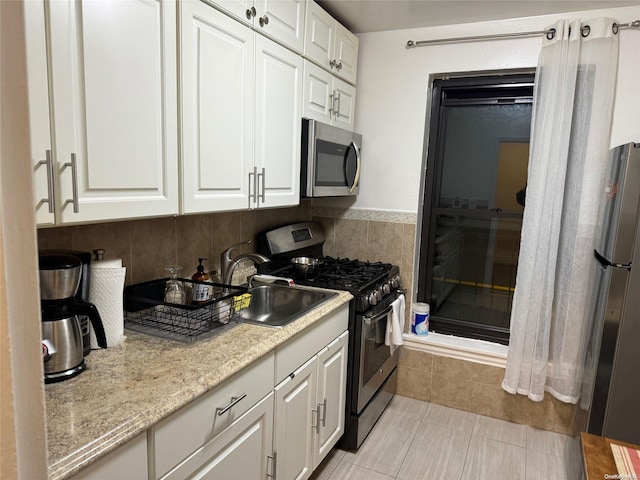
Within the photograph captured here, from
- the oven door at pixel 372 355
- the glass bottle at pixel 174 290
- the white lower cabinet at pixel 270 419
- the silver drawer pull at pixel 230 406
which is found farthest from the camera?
the oven door at pixel 372 355

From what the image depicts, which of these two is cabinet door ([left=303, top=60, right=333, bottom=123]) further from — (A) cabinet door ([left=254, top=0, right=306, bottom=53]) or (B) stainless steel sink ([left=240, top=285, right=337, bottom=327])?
(B) stainless steel sink ([left=240, top=285, right=337, bottom=327])

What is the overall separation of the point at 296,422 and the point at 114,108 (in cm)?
139

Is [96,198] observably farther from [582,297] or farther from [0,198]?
[582,297]

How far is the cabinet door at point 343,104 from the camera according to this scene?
2619mm

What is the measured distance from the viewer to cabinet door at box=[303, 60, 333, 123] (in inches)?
89.7

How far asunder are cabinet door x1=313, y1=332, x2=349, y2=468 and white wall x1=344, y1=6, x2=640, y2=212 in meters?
1.16

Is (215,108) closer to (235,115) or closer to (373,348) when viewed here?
(235,115)

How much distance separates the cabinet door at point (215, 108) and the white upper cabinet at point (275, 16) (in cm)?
5

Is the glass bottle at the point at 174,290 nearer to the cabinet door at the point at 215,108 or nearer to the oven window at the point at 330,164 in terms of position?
the cabinet door at the point at 215,108

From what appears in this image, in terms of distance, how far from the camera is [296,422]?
1.83m

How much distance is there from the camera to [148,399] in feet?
3.60

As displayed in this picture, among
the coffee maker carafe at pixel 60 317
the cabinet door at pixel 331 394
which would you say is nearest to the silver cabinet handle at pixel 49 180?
the coffee maker carafe at pixel 60 317

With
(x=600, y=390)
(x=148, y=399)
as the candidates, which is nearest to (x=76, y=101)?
(x=148, y=399)

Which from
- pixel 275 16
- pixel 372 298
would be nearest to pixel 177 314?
pixel 372 298
